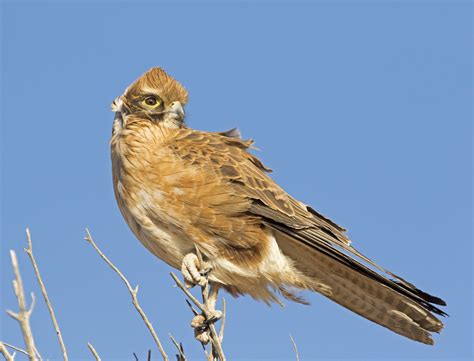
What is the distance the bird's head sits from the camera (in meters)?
5.38

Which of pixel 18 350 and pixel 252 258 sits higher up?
pixel 252 258

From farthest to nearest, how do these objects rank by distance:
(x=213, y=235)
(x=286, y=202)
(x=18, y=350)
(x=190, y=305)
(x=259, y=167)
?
1. (x=259, y=167)
2. (x=286, y=202)
3. (x=213, y=235)
4. (x=190, y=305)
5. (x=18, y=350)

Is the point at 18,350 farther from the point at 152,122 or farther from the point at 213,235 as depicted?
the point at 152,122

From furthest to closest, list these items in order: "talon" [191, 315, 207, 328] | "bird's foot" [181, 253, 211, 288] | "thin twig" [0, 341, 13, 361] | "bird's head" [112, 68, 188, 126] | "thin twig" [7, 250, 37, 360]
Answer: "bird's head" [112, 68, 188, 126], "bird's foot" [181, 253, 211, 288], "talon" [191, 315, 207, 328], "thin twig" [0, 341, 13, 361], "thin twig" [7, 250, 37, 360]

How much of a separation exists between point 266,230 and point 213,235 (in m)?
0.43

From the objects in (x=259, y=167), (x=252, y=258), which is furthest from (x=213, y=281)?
(x=259, y=167)

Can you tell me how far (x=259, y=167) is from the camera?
219 inches

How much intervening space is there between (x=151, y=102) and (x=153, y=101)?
2cm

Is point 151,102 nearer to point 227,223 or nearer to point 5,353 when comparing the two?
point 227,223

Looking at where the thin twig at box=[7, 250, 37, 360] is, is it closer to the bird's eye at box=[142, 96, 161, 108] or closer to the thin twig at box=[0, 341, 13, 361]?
the thin twig at box=[0, 341, 13, 361]

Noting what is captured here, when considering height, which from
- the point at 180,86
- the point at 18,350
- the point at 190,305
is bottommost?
the point at 18,350

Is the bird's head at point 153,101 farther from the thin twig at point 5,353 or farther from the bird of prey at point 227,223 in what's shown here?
the thin twig at point 5,353

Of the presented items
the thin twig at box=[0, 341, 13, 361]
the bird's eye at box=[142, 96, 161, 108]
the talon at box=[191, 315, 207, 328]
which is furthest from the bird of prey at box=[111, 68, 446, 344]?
the thin twig at box=[0, 341, 13, 361]

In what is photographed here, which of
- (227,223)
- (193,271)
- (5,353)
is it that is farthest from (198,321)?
(5,353)
